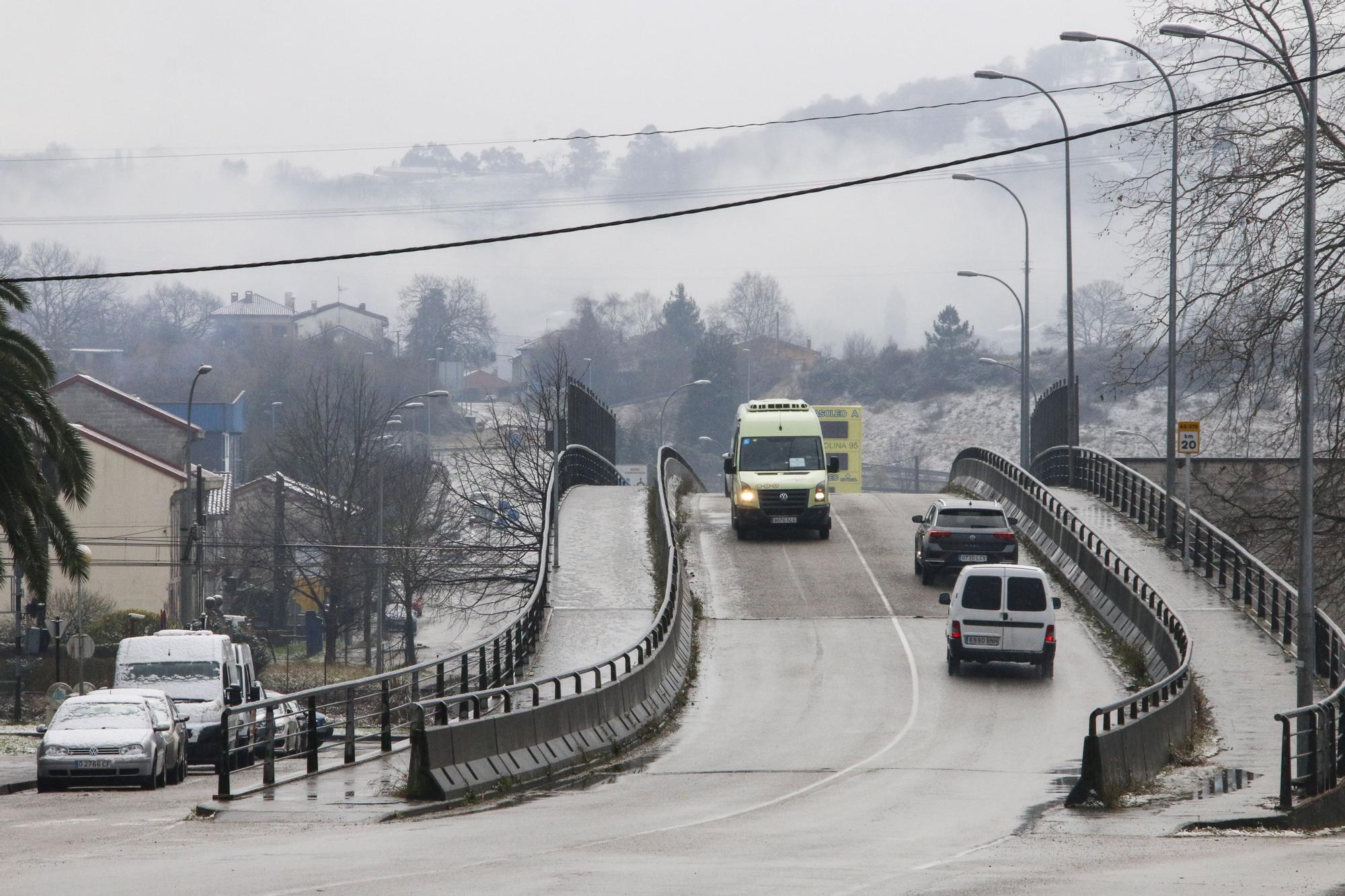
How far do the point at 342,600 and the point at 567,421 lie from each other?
22.6 m

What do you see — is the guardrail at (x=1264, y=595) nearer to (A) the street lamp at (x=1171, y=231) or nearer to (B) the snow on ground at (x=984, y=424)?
(A) the street lamp at (x=1171, y=231)

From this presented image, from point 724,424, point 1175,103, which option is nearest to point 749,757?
point 1175,103

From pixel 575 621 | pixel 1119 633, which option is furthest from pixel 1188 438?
pixel 575 621

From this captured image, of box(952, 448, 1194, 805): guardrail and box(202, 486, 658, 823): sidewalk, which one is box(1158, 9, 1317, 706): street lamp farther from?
box(202, 486, 658, 823): sidewalk

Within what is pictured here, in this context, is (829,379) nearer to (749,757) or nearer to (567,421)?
(567,421)

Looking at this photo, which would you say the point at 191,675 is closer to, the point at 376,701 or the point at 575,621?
the point at 575,621

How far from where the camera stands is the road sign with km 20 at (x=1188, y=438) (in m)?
30.3

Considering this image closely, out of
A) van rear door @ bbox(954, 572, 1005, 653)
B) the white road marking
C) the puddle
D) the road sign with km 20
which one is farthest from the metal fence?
the puddle

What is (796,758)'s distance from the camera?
20.6 m

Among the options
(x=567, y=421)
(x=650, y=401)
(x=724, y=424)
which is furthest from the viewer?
(x=650, y=401)

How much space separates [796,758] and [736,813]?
5261 millimetres

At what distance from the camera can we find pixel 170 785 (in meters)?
22.7

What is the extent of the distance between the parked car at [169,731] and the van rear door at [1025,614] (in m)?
13.3

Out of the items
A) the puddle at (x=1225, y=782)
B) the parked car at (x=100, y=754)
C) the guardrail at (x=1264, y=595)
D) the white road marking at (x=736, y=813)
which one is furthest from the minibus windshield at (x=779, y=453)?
the puddle at (x=1225, y=782)
